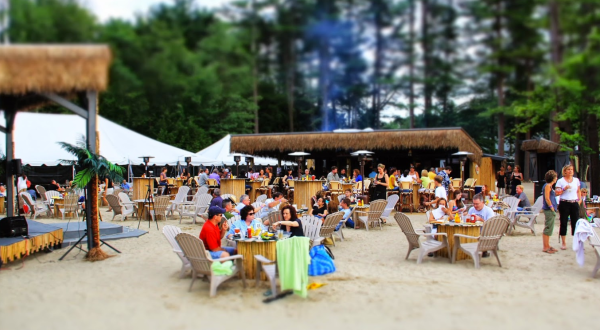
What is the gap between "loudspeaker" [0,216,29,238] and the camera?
7.03m

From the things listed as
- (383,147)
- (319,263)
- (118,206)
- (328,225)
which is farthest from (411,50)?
(383,147)

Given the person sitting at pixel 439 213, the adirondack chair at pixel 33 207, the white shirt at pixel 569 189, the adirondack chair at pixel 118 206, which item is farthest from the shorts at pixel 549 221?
the adirondack chair at pixel 33 207

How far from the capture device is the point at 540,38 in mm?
2277

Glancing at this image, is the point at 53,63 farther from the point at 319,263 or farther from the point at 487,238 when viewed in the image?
the point at 487,238

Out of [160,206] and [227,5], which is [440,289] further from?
[160,206]

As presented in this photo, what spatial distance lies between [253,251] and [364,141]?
11798 millimetres

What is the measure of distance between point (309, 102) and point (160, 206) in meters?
8.93

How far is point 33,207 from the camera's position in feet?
41.2

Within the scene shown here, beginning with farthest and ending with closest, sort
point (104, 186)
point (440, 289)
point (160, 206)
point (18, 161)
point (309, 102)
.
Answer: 1. point (104, 186)
2. point (160, 206)
3. point (18, 161)
4. point (440, 289)
5. point (309, 102)

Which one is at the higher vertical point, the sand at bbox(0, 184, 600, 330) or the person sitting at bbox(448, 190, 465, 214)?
the person sitting at bbox(448, 190, 465, 214)

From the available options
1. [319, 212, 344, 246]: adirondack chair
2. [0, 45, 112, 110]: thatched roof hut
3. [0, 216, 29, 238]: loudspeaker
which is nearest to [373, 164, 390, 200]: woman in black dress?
[319, 212, 344, 246]: adirondack chair

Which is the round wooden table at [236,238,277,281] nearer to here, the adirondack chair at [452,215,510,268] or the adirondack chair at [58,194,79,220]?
the adirondack chair at [452,215,510,268]

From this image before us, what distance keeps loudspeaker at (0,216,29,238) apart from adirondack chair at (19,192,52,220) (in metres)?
5.97

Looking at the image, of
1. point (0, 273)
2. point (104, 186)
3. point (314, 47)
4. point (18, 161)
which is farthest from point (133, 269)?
point (104, 186)
